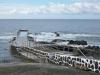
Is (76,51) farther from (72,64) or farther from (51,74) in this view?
(51,74)

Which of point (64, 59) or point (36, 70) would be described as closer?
point (36, 70)

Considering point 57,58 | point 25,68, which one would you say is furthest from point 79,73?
point 57,58

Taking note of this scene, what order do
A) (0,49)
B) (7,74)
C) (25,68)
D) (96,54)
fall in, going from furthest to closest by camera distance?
(0,49), (96,54), (25,68), (7,74)

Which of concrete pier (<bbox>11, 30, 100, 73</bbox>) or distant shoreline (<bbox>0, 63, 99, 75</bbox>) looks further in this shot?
concrete pier (<bbox>11, 30, 100, 73</bbox>)

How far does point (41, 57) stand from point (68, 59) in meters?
8.24

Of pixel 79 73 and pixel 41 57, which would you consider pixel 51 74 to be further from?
pixel 41 57

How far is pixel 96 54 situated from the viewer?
4591cm

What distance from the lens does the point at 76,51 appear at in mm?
48406

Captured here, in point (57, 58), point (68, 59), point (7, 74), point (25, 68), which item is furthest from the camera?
point (57, 58)

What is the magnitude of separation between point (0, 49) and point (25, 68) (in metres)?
38.9

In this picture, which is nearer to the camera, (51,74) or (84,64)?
(51,74)

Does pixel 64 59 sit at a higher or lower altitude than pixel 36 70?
higher

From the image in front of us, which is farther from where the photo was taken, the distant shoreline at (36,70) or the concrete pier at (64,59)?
the concrete pier at (64,59)

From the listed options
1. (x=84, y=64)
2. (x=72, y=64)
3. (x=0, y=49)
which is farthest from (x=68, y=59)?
(x=0, y=49)
